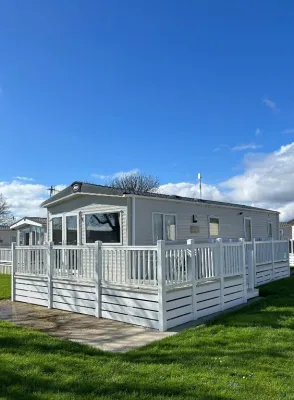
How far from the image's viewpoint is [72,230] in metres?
11.8

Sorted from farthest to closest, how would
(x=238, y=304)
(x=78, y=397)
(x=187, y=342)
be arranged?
(x=238, y=304), (x=187, y=342), (x=78, y=397)

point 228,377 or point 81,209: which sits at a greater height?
point 81,209

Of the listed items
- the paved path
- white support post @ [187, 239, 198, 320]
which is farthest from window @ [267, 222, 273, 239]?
the paved path

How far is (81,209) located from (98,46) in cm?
510

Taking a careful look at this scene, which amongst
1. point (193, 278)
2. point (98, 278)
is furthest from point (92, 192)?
point (193, 278)

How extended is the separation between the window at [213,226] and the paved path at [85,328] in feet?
24.8

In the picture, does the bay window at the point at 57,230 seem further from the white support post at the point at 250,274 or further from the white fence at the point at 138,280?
the white support post at the point at 250,274

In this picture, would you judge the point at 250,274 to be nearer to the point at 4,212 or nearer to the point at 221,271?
the point at 221,271

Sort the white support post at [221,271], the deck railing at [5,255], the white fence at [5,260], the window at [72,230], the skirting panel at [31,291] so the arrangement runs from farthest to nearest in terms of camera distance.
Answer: the deck railing at [5,255] < the white fence at [5,260] < the window at [72,230] < the skirting panel at [31,291] < the white support post at [221,271]

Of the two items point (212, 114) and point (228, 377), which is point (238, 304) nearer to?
point (228, 377)

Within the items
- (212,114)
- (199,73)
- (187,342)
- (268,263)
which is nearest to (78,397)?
(187,342)

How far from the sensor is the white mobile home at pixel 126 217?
10.3m

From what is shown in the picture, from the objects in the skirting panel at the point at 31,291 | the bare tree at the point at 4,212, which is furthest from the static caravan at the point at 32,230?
the bare tree at the point at 4,212

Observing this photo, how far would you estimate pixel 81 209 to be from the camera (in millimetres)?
11445
